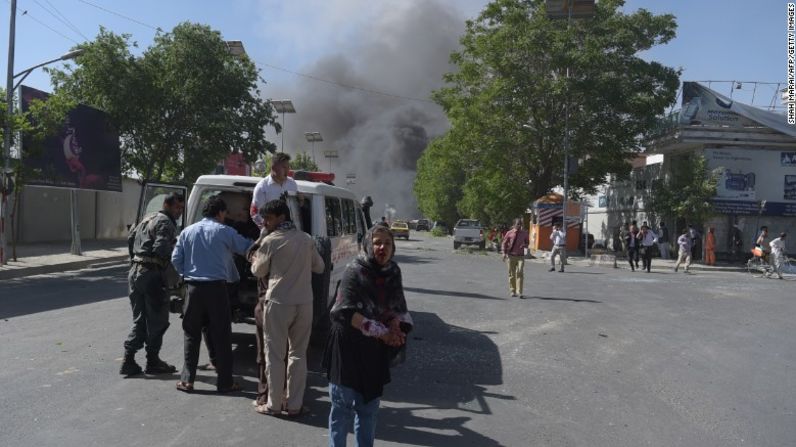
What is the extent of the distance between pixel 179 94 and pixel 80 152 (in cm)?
380

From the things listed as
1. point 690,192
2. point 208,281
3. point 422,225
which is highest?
point 690,192

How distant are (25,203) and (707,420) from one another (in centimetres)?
2642

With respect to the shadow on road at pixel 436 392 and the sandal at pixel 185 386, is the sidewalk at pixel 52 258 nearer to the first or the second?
the sandal at pixel 185 386

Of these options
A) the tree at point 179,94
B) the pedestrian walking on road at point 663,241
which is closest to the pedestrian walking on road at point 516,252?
the tree at point 179,94

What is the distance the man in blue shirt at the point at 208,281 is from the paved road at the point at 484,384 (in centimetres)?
34

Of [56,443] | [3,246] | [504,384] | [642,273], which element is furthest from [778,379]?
[3,246]

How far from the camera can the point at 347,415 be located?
11.4 feet

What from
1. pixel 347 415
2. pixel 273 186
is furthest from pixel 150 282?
pixel 347 415

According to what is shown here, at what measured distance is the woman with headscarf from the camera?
3.38 metres

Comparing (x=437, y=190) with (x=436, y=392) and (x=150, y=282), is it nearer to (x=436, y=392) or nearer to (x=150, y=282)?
(x=436, y=392)

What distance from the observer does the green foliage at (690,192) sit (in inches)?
995

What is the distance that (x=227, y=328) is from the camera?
5.14 meters

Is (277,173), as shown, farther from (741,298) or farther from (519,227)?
(741,298)

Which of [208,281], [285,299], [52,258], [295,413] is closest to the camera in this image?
[285,299]
